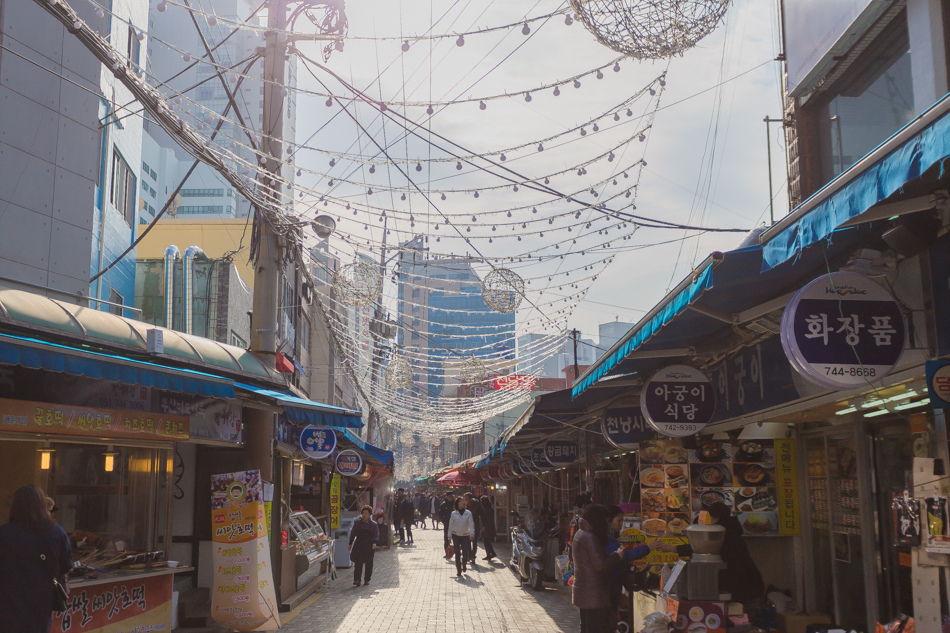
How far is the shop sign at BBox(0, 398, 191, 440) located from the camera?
800cm

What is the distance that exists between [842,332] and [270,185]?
9044mm

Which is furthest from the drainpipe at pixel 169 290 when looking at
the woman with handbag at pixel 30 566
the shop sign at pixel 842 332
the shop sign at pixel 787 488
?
the shop sign at pixel 842 332

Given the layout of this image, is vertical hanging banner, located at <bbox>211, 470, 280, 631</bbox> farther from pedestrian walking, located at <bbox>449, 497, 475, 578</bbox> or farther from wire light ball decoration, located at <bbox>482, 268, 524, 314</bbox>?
pedestrian walking, located at <bbox>449, 497, 475, 578</bbox>

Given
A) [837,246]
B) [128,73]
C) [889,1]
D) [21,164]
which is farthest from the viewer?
[21,164]

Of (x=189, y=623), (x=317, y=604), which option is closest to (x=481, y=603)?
(x=317, y=604)

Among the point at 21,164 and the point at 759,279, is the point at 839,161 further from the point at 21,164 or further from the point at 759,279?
the point at 21,164

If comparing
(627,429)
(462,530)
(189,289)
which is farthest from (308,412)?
(462,530)

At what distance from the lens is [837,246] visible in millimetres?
5914

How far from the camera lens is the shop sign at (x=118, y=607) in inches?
327

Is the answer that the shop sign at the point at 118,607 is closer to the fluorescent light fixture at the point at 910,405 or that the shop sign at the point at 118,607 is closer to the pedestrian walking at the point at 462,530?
the fluorescent light fixture at the point at 910,405

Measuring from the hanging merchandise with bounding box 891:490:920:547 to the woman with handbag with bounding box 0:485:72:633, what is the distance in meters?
6.17

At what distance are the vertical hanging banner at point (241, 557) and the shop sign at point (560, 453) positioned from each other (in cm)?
847

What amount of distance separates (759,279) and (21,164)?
9.01m

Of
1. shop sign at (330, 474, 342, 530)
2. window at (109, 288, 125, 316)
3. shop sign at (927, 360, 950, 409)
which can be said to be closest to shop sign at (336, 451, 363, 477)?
shop sign at (330, 474, 342, 530)
